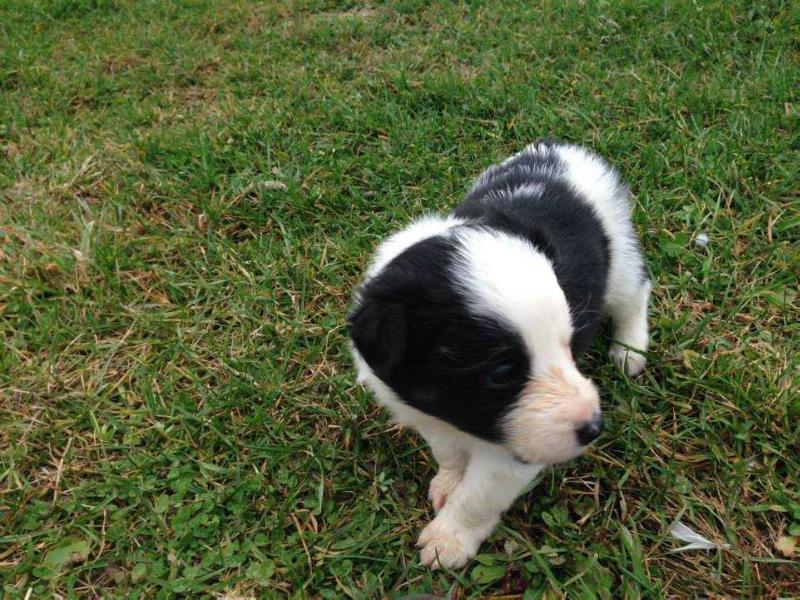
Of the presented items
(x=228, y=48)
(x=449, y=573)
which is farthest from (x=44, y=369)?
(x=228, y=48)

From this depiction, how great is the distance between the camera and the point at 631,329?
2.93m

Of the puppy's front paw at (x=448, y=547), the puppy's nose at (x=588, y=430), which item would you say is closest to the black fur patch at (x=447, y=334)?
the puppy's nose at (x=588, y=430)

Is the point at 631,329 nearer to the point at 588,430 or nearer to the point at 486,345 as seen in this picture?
the point at 588,430

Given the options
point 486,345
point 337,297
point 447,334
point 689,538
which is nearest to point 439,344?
point 447,334

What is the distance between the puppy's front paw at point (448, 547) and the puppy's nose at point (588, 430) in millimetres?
715

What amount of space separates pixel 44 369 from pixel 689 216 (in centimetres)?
350

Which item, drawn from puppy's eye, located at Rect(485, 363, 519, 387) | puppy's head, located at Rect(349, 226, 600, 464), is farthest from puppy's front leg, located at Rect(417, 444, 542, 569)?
puppy's eye, located at Rect(485, 363, 519, 387)

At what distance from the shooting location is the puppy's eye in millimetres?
1899

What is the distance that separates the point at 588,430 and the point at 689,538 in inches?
34.0

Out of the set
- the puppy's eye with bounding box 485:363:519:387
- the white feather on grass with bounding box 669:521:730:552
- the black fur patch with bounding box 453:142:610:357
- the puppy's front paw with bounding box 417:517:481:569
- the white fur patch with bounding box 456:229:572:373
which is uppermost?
the white fur patch with bounding box 456:229:572:373

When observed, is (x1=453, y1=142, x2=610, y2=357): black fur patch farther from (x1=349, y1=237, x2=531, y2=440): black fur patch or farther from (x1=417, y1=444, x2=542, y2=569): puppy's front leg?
(x1=417, y1=444, x2=542, y2=569): puppy's front leg

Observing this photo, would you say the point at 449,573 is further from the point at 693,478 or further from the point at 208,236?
the point at 208,236

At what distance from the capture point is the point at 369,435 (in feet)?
9.21

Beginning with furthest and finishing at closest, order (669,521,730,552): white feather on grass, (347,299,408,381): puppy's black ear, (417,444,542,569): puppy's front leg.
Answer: (669,521,730,552): white feather on grass
(417,444,542,569): puppy's front leg
(347,299,408,381): puppy's black ear
